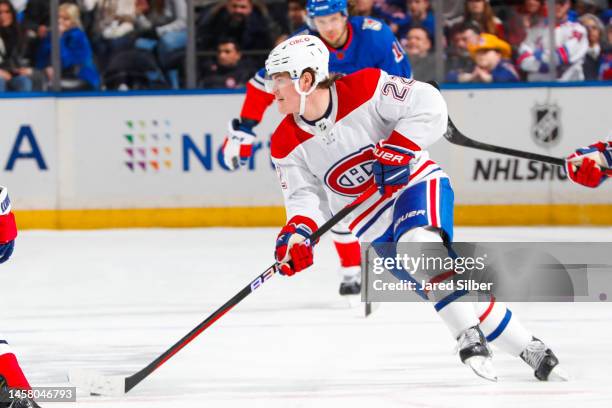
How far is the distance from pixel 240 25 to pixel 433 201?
13.5 ft

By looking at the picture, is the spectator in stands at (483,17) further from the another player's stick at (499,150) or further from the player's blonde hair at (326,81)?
the player's blonde hair at (326,81)

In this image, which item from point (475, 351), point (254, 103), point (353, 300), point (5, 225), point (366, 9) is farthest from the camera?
point (366, 9)

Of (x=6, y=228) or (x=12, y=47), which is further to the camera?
(x=12, y=47)

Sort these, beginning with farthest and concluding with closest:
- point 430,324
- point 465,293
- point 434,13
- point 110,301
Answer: point 434,13 → point 110,301 → point 430,324 → point 465,293

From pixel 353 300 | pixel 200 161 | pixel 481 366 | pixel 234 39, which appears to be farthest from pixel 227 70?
pixel 481 366

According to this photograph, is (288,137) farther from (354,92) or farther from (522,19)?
(522,19)

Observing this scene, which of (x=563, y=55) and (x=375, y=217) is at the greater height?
(x=375, y=217)

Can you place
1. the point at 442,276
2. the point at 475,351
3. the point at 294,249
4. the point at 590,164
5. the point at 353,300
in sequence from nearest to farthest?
the point at 475,351
the point at 442,276
the point at 294,249
the point at 590,164
the point at 353,300

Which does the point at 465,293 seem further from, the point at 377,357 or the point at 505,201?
the point at 505,201

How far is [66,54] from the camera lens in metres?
7.52

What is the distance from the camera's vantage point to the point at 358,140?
12.1 feet

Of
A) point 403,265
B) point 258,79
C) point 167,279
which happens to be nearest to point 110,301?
point 167,279

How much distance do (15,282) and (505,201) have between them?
2.93 meters

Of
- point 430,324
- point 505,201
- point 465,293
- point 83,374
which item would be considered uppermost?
point 465,293
